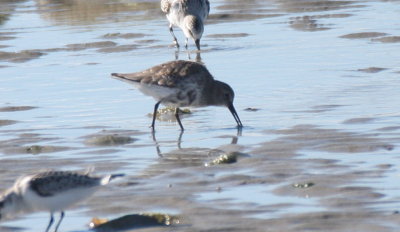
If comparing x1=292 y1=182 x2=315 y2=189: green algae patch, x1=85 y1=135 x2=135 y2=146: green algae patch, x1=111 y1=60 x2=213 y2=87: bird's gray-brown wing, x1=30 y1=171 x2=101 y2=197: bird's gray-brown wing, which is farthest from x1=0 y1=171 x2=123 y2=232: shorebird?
x1=111 y1=60 x2=213 y2=87: bird's gray-brown wing

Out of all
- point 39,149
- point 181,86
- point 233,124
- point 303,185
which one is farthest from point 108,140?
point 303,185

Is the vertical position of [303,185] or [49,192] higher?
[49,192]

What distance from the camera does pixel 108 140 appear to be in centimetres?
1304

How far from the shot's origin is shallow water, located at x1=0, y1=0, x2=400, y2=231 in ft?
32.1

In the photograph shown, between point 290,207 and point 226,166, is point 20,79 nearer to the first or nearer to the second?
point 226,166

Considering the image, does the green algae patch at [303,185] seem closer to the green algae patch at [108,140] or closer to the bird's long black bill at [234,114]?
the green algae patch at [108,140]

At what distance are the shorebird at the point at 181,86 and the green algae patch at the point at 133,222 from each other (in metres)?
4.39

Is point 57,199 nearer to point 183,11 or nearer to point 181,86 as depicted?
point 181,86

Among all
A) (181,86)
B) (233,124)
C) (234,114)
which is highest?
(181,86)

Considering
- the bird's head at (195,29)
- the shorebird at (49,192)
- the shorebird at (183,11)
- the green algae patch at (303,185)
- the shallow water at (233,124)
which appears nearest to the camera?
the shorebird at (49,192)

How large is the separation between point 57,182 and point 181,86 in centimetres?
485

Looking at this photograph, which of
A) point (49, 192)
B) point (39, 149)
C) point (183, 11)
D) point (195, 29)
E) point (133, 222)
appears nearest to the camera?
point (49, 192)

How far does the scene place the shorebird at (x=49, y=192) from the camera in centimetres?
923

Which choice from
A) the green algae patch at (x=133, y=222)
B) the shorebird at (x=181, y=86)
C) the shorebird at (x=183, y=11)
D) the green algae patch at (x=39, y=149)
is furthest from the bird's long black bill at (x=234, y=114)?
the shorebird at (x=183, y=11)
